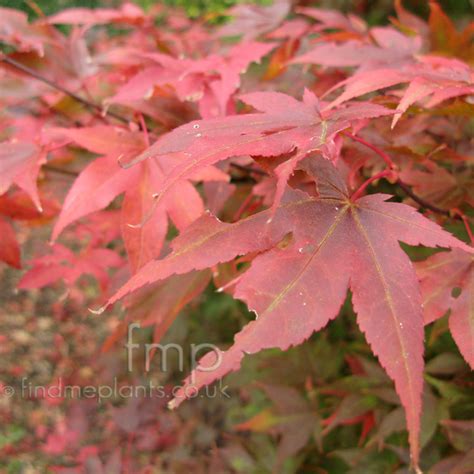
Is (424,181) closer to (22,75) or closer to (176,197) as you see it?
(176,197)

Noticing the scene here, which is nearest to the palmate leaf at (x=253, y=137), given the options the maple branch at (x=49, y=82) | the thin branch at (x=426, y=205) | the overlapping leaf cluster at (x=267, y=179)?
the overlapping leaf cluster at (x=267, y=179)

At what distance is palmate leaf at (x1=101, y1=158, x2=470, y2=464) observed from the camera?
499 mm

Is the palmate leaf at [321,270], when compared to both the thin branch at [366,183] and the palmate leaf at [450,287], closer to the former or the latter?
the thin branch at [366,183]

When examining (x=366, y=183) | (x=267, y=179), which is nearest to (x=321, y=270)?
(x=366, y=183)

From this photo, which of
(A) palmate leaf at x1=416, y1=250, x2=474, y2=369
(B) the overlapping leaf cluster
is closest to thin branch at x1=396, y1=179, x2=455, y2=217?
(B) the overlapping leaf cluster

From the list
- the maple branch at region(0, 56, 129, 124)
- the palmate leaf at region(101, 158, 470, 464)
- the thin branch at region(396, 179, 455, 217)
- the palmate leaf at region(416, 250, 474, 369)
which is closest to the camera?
the palmate leaf at region(101, 158, 470, 464)

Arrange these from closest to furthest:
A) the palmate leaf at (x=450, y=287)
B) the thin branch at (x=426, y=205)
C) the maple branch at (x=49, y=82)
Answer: the palmate leaf at (x=450, y=287) < the thin branch at (x=426, y=205) < the maple branch at (x=49, y=82)

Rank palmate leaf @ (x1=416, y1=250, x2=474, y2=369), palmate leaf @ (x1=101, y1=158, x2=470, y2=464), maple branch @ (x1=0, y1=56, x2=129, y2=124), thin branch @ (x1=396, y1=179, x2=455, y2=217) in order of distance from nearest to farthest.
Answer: palmate leaf @ (x1=101, y1=158, x2=470, y2=464) < palmate leaf @ (x1=416, y1=250, x2=474, y2=369) < thin branch @ (x1=396, y1=179, x2=455, y2=217) < maple branch @ (x1=0, y1=56, x2=129, y2=124)

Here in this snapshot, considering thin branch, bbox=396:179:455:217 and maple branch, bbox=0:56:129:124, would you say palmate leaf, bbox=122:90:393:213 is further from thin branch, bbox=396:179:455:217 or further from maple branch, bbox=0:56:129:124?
maple branch, bbox=0:56:129:124

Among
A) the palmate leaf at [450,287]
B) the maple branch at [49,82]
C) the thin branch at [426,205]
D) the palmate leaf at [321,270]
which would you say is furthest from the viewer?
the maple branch at [49,82]

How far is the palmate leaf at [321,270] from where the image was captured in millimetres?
499

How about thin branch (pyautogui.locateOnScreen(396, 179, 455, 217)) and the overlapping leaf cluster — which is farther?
thin branch (pyautogui.locateOnScreen(396, 179, 455, 217))

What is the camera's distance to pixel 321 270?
55 cm

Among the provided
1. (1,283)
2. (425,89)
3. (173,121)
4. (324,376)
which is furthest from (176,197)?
(1,283)
